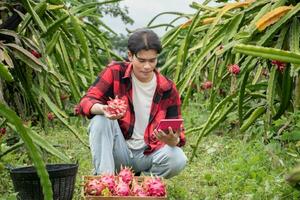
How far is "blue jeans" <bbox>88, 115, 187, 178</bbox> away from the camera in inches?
109

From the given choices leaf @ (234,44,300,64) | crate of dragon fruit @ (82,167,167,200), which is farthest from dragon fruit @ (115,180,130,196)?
leaf @ (234,44,300,64)

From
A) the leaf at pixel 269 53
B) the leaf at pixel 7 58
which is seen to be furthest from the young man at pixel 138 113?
the leaf at pixel 269 53

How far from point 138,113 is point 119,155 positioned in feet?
0.74

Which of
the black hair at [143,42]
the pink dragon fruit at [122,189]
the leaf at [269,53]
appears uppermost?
the leaf at [269,53]

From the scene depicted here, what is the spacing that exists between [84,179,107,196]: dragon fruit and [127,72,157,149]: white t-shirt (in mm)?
500

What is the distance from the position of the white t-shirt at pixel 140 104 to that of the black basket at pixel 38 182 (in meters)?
0.34

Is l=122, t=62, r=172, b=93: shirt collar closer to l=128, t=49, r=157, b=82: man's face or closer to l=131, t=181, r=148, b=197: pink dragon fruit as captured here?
l=128, t=49, r=157, b=82: man's face

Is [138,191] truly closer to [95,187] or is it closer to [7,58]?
[95,187]

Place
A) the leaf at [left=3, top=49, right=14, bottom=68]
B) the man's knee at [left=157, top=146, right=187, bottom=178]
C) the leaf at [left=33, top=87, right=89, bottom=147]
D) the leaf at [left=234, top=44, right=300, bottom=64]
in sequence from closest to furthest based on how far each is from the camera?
1. the leaf at [left=234, top=44, right=300, bottom=64]
2. the leaf at [left=3, top=49, right=14, bottom=68]
3. the leaf at [left=33, top=87, right=89, bottom=147]
4. the man's knee at [left=157, top=146, right=187, bottom=178]

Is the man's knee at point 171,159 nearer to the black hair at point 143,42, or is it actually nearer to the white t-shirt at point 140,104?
the white t-shirt at point 140,104

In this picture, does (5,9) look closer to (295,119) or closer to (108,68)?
(108,68)

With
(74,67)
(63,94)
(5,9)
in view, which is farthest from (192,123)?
(5,9)

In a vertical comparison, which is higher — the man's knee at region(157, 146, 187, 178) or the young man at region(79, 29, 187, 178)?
the young man at region(79, 29, 187, 178)

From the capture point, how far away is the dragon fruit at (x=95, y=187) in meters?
2.45
